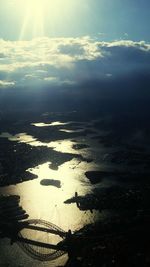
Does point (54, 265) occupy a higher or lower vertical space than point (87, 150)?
lower

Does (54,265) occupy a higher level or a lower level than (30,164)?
lower

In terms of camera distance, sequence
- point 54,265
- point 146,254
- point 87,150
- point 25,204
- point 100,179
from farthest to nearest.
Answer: point 87,150 < point 100,179 < point 25,204 < point 54,265 < point 146,254

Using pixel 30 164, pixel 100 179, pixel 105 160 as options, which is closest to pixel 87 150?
pixel 105 160

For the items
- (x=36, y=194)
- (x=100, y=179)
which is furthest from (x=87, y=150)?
(x=36, y=194)

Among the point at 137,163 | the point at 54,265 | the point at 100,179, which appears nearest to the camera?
the point at 54,265

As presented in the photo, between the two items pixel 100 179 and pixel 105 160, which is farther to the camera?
pixel 105 160

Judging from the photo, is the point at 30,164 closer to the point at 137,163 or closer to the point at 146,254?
the point at 137,163

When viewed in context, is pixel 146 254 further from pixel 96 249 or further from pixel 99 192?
pixel 99 192

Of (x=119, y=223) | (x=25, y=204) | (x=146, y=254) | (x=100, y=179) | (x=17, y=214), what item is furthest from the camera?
(x=100, y=179)

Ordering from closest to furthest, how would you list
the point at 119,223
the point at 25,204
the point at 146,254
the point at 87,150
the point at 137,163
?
the point at 146,254
the point at 119,223
the point at 25,204
the point at 137,163
the point at 87,150
